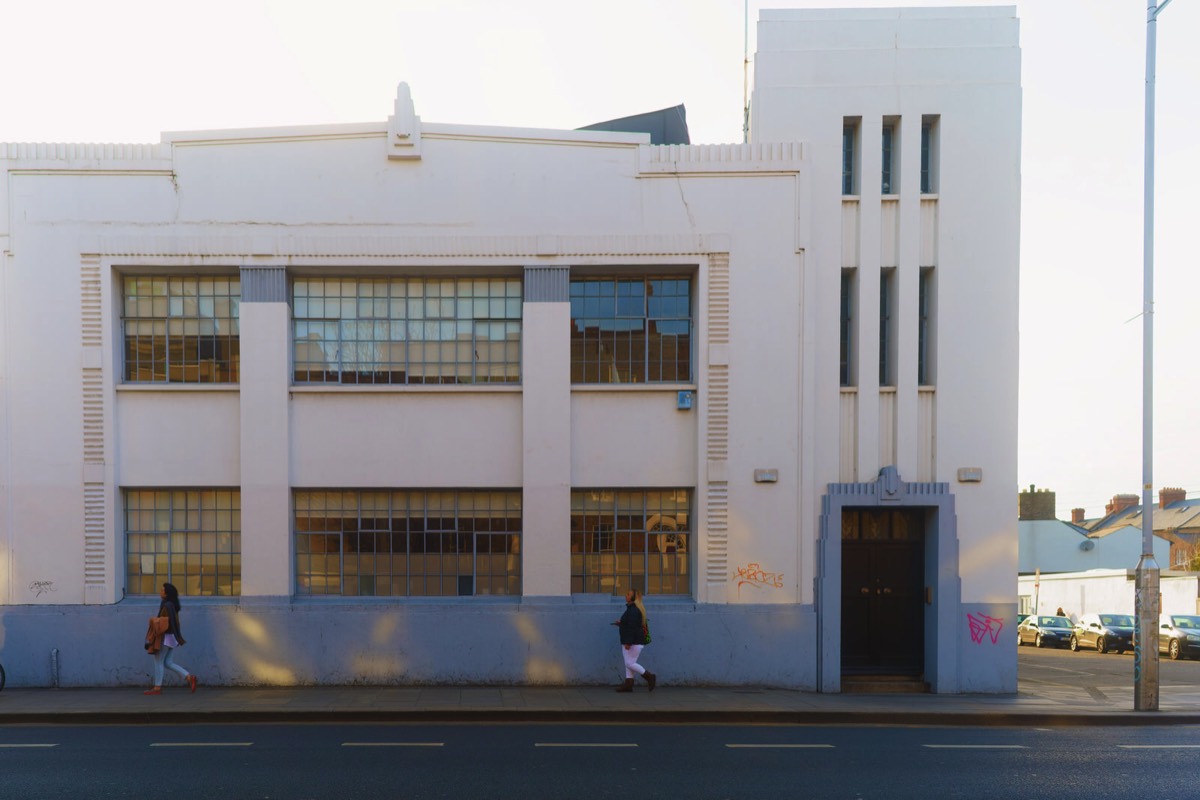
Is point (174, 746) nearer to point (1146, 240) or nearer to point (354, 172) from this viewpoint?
point (354, 172)

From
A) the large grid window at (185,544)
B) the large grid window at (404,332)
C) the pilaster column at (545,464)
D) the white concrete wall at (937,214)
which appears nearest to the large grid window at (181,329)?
the large grid window at (404,332)

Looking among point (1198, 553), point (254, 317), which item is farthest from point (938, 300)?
point (1198, 553)

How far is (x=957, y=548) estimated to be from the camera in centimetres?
1568

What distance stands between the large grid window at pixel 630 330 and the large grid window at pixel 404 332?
3.56 ft

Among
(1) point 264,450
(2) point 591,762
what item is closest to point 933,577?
(2) point 591,762

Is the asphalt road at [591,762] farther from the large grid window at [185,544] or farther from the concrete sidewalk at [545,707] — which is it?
the large grid window at [185,544]

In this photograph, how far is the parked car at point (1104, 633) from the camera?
3266cm

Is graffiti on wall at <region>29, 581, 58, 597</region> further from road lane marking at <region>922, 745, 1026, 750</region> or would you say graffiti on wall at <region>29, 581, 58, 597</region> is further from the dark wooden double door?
road lane marking at <region>922, 745, 1026, 750</region>

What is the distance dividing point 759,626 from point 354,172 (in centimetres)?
1000

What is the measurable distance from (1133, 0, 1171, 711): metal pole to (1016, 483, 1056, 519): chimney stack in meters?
57.2

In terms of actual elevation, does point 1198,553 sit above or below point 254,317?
below

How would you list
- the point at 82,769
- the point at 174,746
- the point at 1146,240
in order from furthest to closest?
the point at 1146,240, the point at 174,746, the point at 82,769

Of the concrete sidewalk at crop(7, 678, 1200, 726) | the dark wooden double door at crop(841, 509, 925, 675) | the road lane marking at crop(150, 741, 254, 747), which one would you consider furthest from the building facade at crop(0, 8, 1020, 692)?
the road lane marking at crop(150, 741, 254, 747)

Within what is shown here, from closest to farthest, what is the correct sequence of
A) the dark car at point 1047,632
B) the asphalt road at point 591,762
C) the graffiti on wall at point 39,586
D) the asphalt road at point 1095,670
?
the asphalt road at point 591,762
the graffiti on wall at point 39,586
the asphalt road at point 1095,670
the dark car at point 1047,632
